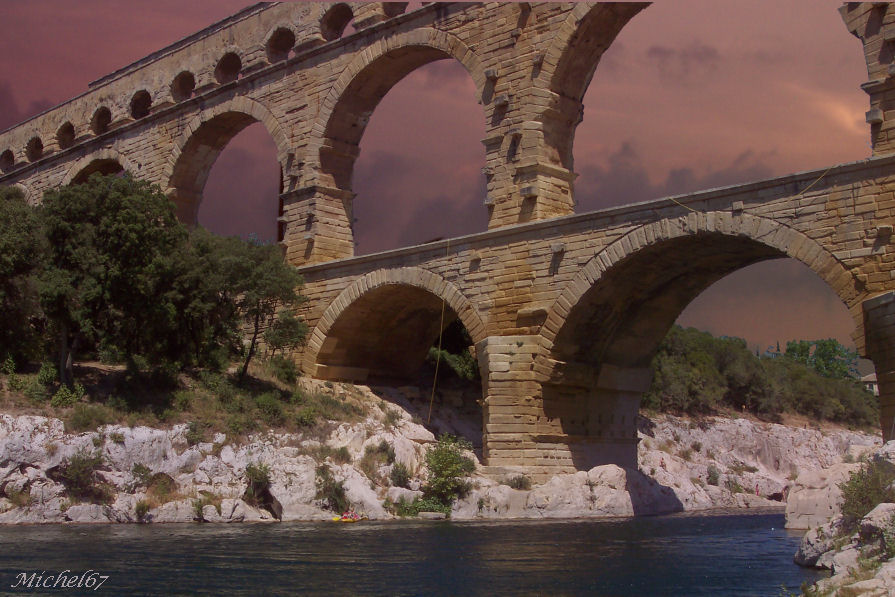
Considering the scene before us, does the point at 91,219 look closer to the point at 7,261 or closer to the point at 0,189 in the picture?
the point at 7,261

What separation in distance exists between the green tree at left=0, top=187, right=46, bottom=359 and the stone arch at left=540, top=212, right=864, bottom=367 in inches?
397

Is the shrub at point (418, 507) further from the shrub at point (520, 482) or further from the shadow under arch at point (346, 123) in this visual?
the shadow under arch at point (346, 123)

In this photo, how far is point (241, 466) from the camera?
18.6 m

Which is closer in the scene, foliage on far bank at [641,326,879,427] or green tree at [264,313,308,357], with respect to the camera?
green tree at [264,313,308,357]

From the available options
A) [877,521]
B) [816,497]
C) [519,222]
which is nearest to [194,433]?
[519,222]

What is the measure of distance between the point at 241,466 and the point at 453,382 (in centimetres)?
940

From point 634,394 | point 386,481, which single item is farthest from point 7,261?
point 634,394

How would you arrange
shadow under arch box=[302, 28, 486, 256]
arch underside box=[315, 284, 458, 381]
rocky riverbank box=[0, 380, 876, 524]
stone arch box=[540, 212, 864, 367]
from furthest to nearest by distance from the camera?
shadow under arch box=[302, 28, 486, 256] → arch underside box=[315, 284, 458, 381] → rocky riverbank box=[0, 380, 876, 524] → stone arch box=[540, 212, 864, 367]

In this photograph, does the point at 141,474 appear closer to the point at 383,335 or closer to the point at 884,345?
the point at 383,335

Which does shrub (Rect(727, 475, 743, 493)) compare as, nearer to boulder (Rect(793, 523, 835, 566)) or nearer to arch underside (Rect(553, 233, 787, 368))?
arch underside (Rect(553, 233, 787, 368))

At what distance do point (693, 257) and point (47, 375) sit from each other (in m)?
12.5

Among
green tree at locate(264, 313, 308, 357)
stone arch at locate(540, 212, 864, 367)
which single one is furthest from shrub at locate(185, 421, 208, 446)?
stone arch at locate(540, 212, 864, 367)

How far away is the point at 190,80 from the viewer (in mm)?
30312

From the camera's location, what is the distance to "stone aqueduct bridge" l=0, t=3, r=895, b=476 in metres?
15.9
